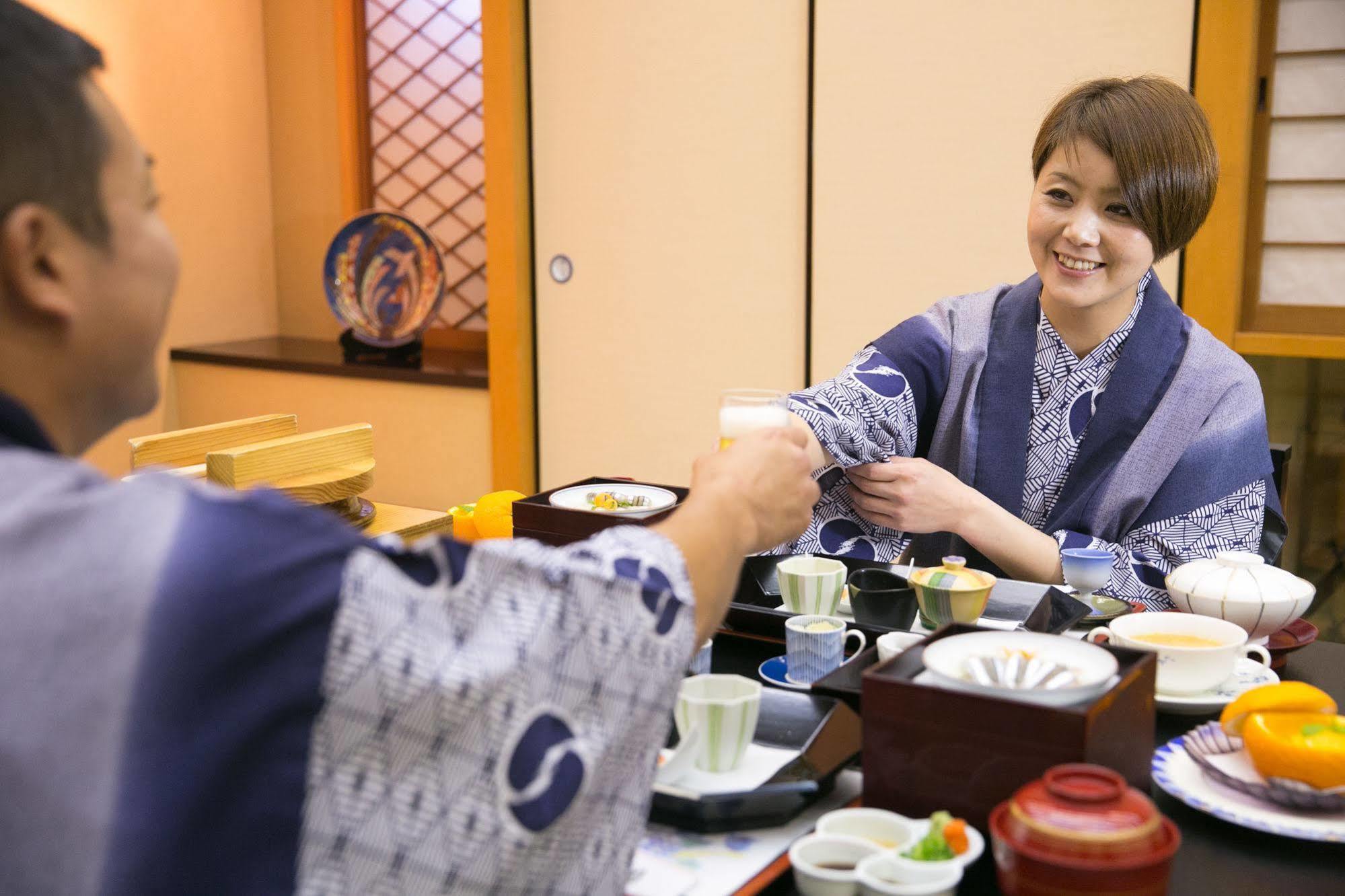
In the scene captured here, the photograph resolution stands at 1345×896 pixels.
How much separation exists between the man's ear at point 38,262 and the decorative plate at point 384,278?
3.45 meters

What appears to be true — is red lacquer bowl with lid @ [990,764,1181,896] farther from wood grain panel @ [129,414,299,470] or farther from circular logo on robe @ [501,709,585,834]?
wood grain panel @ [129,414,299,470]

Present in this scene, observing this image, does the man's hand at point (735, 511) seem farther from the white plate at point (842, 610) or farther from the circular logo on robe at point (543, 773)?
the white plate at point (842, 610)

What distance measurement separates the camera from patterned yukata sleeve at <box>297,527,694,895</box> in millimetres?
699

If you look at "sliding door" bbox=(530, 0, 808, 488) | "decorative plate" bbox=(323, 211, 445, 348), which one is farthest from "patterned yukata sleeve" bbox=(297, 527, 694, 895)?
"decorative plate" bbox=(323, 211, 445, 348)

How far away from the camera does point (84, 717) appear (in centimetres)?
63

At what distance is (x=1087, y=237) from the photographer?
1.94 m

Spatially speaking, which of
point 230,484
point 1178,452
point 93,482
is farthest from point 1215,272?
point 93,482

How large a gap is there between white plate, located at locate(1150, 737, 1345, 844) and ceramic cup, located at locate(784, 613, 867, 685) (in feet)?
1.13

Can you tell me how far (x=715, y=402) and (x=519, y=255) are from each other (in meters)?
0.79

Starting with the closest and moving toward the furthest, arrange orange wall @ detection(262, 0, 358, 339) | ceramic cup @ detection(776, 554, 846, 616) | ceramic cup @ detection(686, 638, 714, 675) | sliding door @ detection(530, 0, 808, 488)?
ceramic cup @ detection(686, 638, 714, 675) < ceramic cup @ detection(776, 554, 846, 616) < sliding door @ detection(530, 0, 808, 488) < orange wall @ detection(262, 0, 358, 339)

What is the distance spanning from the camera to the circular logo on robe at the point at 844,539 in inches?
79.3

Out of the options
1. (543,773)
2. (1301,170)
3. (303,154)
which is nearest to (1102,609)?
(543,773)

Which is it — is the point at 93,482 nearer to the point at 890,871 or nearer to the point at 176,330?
the point at 890,871

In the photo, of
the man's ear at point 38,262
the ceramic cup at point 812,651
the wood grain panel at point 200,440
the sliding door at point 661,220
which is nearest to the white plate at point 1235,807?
the ceramic cup at point 812,651
